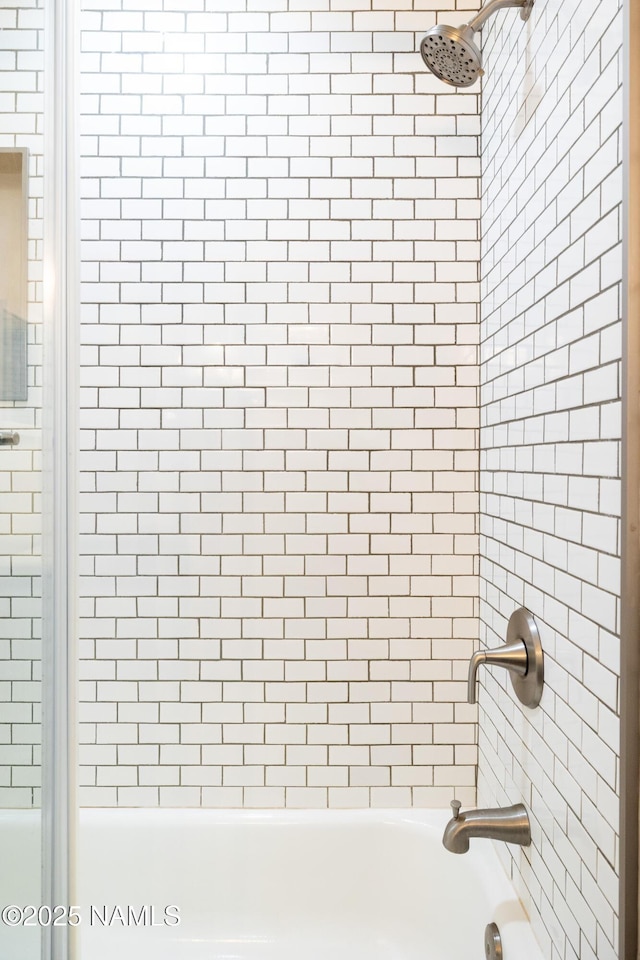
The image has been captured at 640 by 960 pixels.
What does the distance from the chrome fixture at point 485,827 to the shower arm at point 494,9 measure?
141 cm

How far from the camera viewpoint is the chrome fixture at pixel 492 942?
1.22 m

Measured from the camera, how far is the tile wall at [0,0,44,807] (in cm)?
65

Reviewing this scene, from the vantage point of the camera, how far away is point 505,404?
1359mm

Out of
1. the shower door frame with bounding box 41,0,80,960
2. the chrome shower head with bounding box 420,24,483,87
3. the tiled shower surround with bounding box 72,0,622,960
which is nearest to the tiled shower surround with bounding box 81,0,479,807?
the tiled shower surround with bounding box 72,0,622,960

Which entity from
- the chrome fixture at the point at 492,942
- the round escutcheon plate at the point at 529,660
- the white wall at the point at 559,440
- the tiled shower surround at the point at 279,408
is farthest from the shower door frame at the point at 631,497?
the tiled shower surround at the point at 279,408

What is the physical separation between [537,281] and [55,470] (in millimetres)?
847

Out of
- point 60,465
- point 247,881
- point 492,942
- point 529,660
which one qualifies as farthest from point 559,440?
point 247,881

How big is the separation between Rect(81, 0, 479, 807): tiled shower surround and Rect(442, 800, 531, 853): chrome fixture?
387mm

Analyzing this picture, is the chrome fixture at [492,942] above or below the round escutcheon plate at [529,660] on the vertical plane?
below

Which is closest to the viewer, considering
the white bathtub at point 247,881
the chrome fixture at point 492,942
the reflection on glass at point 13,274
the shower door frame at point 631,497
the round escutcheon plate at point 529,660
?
the reflection on glass at point 13,274

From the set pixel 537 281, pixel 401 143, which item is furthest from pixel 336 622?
pixel 401 143

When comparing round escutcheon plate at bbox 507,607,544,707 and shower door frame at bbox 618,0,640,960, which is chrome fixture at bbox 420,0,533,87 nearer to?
shower door frame at bbox 618,0,640,960

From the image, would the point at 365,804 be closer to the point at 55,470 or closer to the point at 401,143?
the point at 55,470

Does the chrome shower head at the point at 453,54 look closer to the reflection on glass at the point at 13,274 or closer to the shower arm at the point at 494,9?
the shower arm at the point at 494,9
